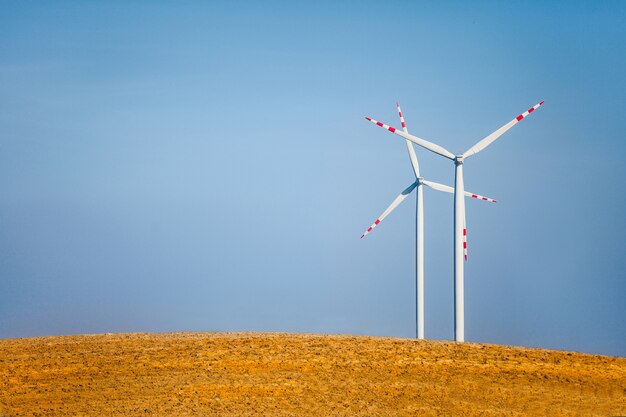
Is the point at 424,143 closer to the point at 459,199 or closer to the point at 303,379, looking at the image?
the point at 459,199

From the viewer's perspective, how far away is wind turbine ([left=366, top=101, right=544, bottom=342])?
40375 millimetres

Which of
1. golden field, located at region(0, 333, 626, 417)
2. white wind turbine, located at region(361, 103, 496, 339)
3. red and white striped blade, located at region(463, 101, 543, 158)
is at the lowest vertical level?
golden field, located at region(0, 333, 626, 417)

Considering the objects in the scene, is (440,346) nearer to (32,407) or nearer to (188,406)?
(188,406)

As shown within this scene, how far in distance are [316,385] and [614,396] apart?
10.7 m

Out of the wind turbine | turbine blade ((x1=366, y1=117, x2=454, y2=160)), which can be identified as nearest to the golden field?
the wind turbine

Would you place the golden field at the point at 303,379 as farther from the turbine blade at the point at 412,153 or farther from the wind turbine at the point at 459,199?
the turbine blade at the point at 412,153

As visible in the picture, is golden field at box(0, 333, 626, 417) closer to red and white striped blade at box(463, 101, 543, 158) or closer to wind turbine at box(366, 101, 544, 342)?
wind turbine at box(366, 101, 544, 342)

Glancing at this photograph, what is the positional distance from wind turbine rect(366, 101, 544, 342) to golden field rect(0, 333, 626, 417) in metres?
3.46

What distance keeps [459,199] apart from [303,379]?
13.6m

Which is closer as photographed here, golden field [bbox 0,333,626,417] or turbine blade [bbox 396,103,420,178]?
golden field [bbox 0,333,626,417]

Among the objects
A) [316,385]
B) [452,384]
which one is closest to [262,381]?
[316,385]

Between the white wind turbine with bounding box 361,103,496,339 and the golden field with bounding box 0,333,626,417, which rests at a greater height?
the white wind turbine with bounding box 361,103,496,339

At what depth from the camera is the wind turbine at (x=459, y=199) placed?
132ft

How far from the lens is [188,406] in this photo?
29734 mm
